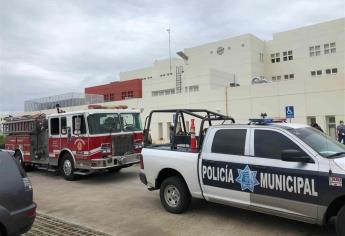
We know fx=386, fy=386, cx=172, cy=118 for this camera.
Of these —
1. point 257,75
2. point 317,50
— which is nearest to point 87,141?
point 257,75

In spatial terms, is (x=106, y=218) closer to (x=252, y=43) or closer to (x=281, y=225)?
(x=281, y=225)

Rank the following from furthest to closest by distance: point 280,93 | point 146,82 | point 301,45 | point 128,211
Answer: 1. point 301,45
2. point 146,82
3. point 280,93
4. point 128,211

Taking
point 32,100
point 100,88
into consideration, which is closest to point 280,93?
point 32,100

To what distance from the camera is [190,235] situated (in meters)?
6.51

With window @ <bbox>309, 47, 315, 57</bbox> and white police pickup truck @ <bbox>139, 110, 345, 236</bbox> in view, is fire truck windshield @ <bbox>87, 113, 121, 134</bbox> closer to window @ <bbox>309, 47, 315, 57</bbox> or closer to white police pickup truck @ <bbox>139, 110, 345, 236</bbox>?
white police pickup truck @ <bbox>139, 110, 345, 236</bbox>

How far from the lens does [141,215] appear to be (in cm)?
798

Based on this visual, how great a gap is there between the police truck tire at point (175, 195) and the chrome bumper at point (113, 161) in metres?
4.64

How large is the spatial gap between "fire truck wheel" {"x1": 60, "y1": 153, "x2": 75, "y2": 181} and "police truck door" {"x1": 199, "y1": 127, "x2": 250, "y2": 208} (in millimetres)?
7199

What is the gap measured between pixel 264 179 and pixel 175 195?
2.29 m

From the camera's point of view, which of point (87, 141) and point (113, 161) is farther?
point (113, 161)

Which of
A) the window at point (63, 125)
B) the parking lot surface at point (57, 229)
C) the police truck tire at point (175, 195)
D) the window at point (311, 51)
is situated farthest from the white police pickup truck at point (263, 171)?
the window at point (311, 51)

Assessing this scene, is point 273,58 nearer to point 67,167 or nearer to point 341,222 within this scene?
point 67,167

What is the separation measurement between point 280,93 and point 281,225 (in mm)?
20989

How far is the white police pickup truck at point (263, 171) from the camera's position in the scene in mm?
5641
